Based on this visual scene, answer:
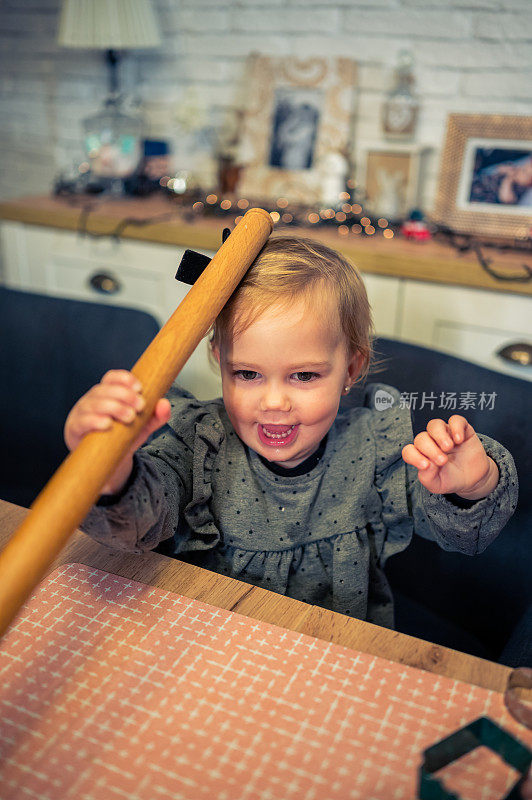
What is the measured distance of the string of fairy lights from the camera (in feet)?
5.70

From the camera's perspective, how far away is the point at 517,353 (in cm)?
148

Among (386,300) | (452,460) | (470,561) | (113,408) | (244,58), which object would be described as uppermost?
(244,58)

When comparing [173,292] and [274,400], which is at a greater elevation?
[274,400]

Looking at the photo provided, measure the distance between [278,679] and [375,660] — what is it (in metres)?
0.08

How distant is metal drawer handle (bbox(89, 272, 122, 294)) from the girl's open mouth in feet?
3.85

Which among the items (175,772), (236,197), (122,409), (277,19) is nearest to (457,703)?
(175,772)

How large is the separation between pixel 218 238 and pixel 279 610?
46.4 inches

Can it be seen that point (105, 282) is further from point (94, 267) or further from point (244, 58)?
point (244, 58)

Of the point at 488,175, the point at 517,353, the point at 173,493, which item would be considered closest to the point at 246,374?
the point at 173,493

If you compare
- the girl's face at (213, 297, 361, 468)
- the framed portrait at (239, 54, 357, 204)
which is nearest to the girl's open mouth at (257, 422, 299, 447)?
the girl's face at (213, 297, 361, 468)

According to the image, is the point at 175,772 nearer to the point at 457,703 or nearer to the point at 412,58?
the point at 457,703

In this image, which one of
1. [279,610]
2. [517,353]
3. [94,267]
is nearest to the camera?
[279,610]

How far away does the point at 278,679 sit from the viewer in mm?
564

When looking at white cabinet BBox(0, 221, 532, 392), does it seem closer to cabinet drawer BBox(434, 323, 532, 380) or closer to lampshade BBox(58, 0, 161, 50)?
Result: cabinet drawer BBox(434, 323, 532, 380)
